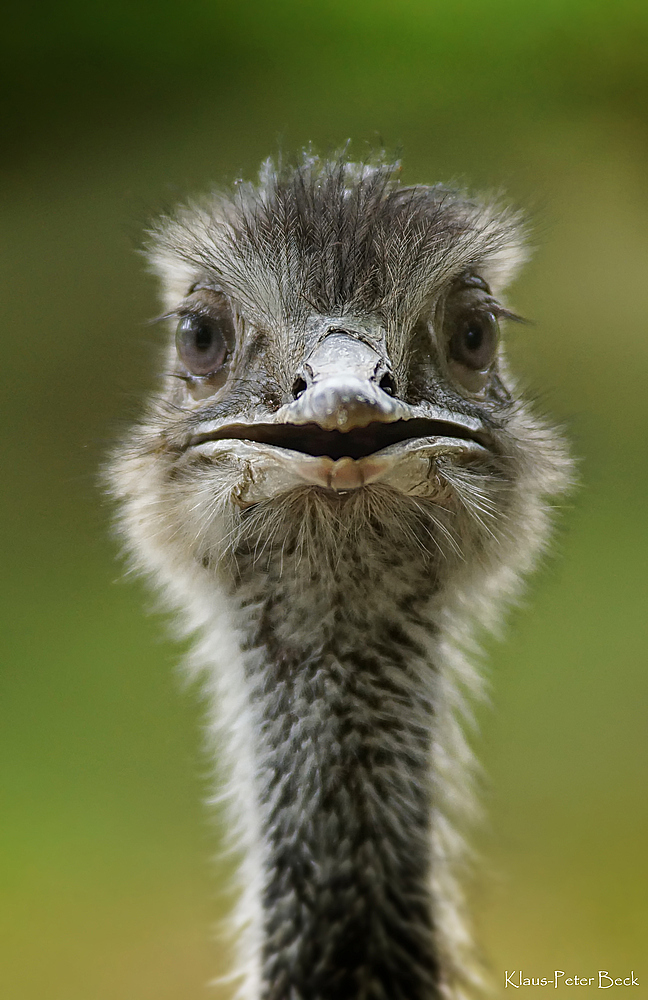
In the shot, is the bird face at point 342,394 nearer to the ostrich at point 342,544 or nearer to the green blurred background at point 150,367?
the ostrich at point 342,544

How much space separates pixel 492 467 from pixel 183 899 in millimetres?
974

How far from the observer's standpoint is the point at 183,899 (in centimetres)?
155

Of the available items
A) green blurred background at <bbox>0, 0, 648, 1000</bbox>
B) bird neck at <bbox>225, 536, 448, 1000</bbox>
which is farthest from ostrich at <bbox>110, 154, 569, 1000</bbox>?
green blurred background at <bbox>0, 0, 648, 1000</bbox>

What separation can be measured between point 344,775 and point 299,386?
1.43 feet

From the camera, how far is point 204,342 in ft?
3.70

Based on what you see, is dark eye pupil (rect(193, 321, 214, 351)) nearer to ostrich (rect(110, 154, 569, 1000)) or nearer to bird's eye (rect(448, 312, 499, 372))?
ostrich (rect(110, 154, 569, 1000))

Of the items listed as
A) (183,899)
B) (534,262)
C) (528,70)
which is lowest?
(183,899)

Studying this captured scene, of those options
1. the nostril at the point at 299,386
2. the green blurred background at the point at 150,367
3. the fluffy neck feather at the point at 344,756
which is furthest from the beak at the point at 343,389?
the green blurred background at the point at 150,367

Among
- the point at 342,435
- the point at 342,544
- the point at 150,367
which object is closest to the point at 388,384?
the point at 342,435

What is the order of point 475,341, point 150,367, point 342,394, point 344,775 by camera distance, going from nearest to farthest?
point 342,394, point 344,775, point 475,341, point 150,367

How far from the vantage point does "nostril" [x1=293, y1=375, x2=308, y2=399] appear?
0.85m

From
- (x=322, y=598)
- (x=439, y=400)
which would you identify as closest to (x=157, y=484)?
(x=322, y=598)

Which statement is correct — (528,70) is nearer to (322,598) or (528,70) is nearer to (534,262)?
(534,262)

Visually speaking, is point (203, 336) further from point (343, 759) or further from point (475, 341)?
point (343, 759)
